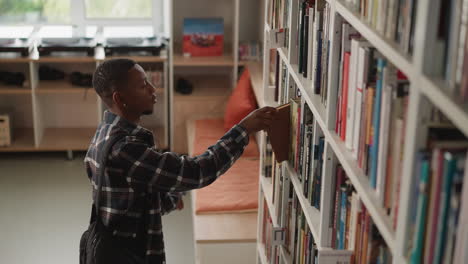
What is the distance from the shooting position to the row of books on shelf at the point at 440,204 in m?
1.23

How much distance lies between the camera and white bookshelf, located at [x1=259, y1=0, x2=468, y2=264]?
47.9 inches

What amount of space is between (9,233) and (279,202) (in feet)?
7.24

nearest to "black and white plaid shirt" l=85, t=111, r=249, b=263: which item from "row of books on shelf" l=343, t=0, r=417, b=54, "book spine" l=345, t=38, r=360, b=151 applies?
"book spine" l=345, t=38, r=360, b=151

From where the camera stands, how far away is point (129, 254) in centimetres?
251

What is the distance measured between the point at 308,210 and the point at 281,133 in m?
0.42

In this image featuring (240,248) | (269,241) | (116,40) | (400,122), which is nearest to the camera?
(400,122)

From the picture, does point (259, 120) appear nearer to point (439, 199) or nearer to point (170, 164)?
point (170, 164)

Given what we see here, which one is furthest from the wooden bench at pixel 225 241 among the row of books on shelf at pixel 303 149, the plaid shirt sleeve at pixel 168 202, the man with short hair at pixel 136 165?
the man with short hair at pixel 136 165

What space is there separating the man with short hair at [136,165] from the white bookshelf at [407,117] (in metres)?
0.34

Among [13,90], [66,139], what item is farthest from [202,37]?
[13,90]

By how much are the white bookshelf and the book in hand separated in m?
0.29

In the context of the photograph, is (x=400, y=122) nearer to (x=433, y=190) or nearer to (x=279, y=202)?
(x=433, y=190)

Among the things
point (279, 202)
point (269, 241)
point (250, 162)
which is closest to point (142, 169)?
point (279, 202)

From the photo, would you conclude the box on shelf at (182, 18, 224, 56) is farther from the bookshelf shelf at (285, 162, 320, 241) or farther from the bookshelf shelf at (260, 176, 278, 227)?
the bookshelf shelf at (285, 162, 320, 241)
